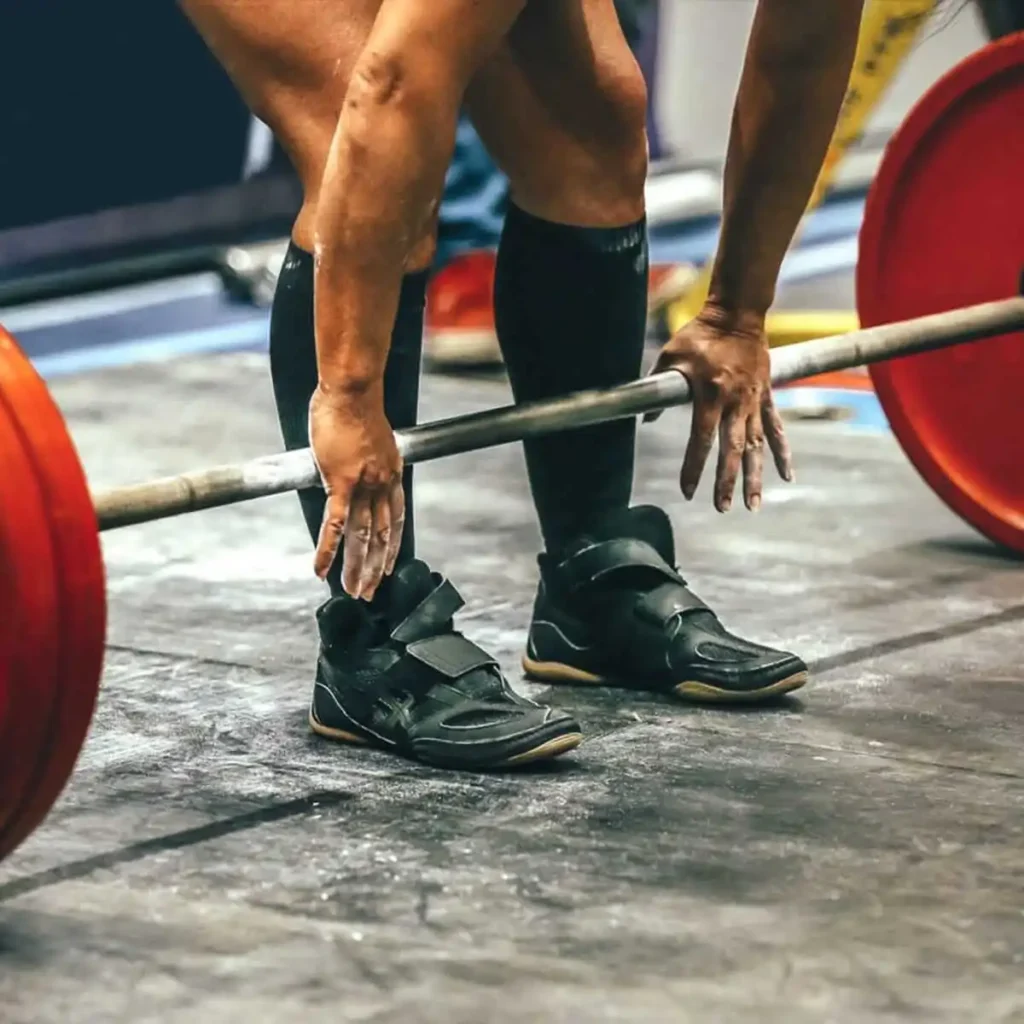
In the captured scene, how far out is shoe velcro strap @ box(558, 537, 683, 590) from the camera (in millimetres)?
1677

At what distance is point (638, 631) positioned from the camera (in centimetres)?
168

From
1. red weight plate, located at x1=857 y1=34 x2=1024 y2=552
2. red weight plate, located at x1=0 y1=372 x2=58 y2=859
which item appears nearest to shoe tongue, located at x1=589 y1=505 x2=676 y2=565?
red weight plate, located at x1=857 y1=34 x2=1024 y2=552

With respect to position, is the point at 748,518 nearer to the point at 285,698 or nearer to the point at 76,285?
the point at 285,698

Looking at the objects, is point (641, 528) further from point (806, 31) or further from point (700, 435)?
point (806, 31)

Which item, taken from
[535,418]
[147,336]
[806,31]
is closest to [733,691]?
[535,418]

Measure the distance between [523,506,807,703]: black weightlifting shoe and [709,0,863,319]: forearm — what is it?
0.23 meters

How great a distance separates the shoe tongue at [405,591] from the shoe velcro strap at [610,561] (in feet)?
0.61

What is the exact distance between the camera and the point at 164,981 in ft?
3.64

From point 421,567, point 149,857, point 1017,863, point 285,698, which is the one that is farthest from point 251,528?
point 1017,863

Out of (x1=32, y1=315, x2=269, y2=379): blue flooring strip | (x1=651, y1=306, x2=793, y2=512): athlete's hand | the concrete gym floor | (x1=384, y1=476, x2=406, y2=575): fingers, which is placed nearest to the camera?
the concrete gym floor

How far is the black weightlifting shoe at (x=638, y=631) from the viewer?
5.39ft

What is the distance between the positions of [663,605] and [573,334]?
0.81ft

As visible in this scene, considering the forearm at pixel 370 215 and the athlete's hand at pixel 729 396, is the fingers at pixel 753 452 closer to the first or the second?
the athlete's hand at pixel 729 396

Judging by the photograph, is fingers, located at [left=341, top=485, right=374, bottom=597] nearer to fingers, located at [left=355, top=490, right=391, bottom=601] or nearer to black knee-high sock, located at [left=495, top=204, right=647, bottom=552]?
fingers, located at [left=355, top=490, right=391, bottom=601]
